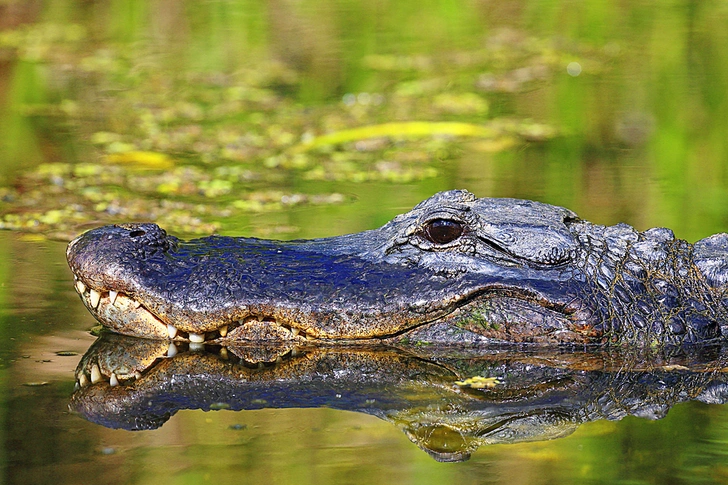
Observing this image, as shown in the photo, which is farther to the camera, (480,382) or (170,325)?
(170,325)

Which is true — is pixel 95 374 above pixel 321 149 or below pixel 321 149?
below

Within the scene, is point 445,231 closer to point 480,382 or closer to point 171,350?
point 480,382

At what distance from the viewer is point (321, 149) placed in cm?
895

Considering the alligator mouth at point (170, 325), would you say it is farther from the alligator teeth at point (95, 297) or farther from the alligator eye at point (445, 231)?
the alligator eye at point (445, 231)

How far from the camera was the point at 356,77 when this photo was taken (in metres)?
11.6

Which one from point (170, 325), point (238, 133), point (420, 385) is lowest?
point (420, 385)

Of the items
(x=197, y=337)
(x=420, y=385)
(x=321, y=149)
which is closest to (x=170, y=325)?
(x=197, y=337)

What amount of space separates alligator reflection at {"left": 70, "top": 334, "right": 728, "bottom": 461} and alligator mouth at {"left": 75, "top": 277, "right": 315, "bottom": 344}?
55mm

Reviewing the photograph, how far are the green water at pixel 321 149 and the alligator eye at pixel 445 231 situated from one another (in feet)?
3.66

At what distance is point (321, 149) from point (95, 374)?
465cm

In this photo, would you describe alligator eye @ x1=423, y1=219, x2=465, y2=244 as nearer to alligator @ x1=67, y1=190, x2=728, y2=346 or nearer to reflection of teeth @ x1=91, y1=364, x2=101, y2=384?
alligator @ x1=67, y1=190, x2=728, y2=346

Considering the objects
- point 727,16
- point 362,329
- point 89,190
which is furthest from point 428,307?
point 727,16

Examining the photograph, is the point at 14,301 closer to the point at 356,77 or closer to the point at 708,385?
the point at 708,385

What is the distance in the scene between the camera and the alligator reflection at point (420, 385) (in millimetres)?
4055
